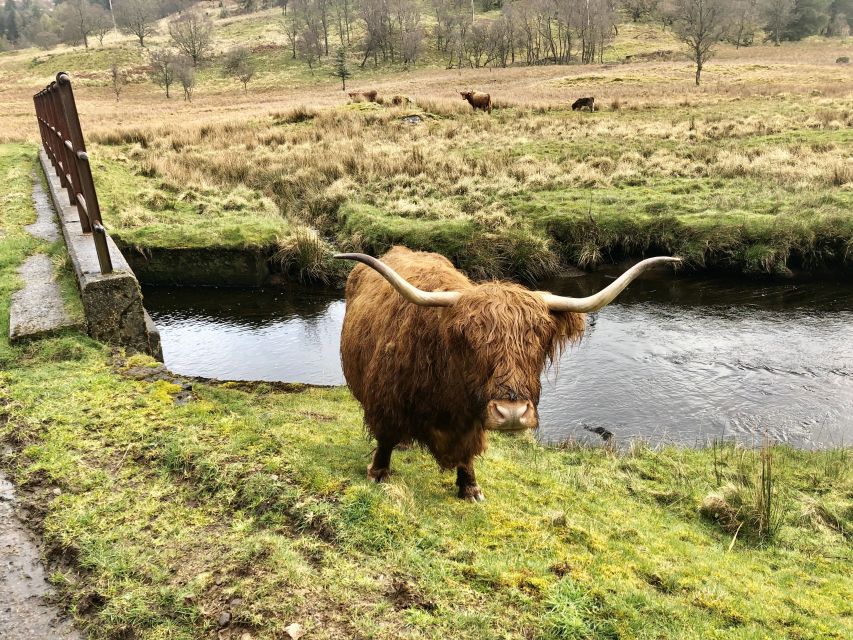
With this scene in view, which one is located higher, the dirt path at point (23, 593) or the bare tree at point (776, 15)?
the bare tree at point (776, 15)

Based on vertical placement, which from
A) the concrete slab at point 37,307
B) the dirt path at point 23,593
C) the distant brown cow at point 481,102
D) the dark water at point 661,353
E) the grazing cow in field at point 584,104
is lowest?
the dark water at point 661,353

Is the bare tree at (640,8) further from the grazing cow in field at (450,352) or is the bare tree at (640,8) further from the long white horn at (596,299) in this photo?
the long white horn at (596,299)

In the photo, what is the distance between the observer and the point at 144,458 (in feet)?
12.8

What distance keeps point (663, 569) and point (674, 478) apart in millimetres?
2743

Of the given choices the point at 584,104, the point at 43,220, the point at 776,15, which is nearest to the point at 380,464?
the point at 43,220

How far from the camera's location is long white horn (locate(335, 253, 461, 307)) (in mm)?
3479

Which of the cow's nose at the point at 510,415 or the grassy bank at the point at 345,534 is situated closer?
the grassy bank at the point at 345,534

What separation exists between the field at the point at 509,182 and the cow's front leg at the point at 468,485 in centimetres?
893

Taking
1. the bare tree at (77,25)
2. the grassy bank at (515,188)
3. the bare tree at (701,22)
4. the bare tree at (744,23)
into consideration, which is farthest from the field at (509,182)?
the bare tree at (77,25)

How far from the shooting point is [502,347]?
3254 mm

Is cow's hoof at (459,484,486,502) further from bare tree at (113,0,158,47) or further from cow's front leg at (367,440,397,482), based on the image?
bare tree at (113,0,158,47)

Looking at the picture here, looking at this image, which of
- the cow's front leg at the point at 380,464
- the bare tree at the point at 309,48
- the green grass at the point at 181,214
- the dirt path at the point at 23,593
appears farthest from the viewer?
the bare tree at the point at 309,48

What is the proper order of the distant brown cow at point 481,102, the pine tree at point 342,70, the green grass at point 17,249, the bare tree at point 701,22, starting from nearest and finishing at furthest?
1. the green grass at point 17,249
2. the distant brown cow at point 481,102
3. the bare tree at point 701,22
4. the pine tree at point 342,70

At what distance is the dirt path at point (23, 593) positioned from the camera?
258 centimetres
